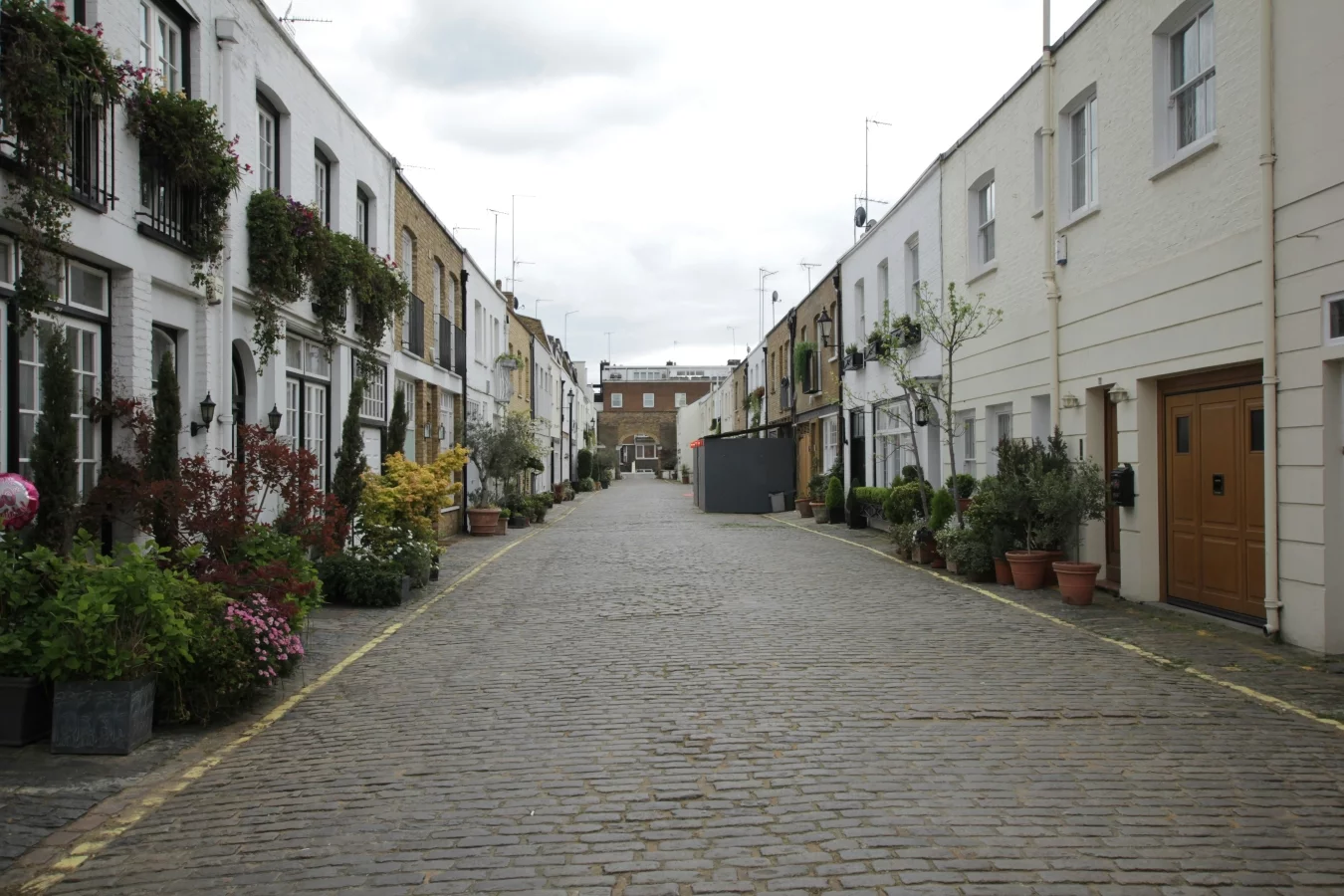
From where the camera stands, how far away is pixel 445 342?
826 inches

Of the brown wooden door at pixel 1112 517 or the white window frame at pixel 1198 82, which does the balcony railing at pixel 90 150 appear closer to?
the white window frame at pixel 1198 82

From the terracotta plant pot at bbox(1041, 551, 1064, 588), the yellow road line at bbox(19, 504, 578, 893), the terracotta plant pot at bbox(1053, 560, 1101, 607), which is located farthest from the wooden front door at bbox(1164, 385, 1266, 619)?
the yellow road line at bbox(19, 504, 578, 893)

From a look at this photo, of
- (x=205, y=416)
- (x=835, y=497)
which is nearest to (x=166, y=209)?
(x=205, y=416)

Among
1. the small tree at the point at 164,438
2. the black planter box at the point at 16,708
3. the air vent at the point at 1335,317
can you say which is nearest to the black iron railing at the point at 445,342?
the small tree at the point at 164,438

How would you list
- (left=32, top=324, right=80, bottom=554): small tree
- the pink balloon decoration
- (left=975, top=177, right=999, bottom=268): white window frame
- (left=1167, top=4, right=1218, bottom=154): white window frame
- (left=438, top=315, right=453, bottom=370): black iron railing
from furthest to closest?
1. (left=438, top=315, right=453, bottom=370): black iron railing
2. (left=975, top=177, right=999, bottom=268): white window frame
3. (left=1167, top=4, right=1218, bottom=154): white window frame
4. (left=32, top=324, right=80, bottom=554): small tree
5. the pink balloon decoration

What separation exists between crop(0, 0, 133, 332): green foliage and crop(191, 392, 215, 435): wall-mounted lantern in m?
2.53

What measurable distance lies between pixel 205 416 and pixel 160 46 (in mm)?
3301

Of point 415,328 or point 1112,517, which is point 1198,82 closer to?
point 1112,517

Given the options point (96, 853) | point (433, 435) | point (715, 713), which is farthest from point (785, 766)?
point (433, 435)

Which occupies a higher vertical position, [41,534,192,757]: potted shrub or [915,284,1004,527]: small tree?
[915,284,1004,527]: small tree

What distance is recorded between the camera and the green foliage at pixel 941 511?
14.6 meters

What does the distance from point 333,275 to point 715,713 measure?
30.1 feet

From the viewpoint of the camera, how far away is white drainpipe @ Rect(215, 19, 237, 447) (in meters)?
10.1

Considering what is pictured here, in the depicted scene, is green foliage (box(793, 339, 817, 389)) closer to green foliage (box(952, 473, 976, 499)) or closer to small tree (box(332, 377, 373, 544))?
green foliage (box(952, 473, 976, 499))
